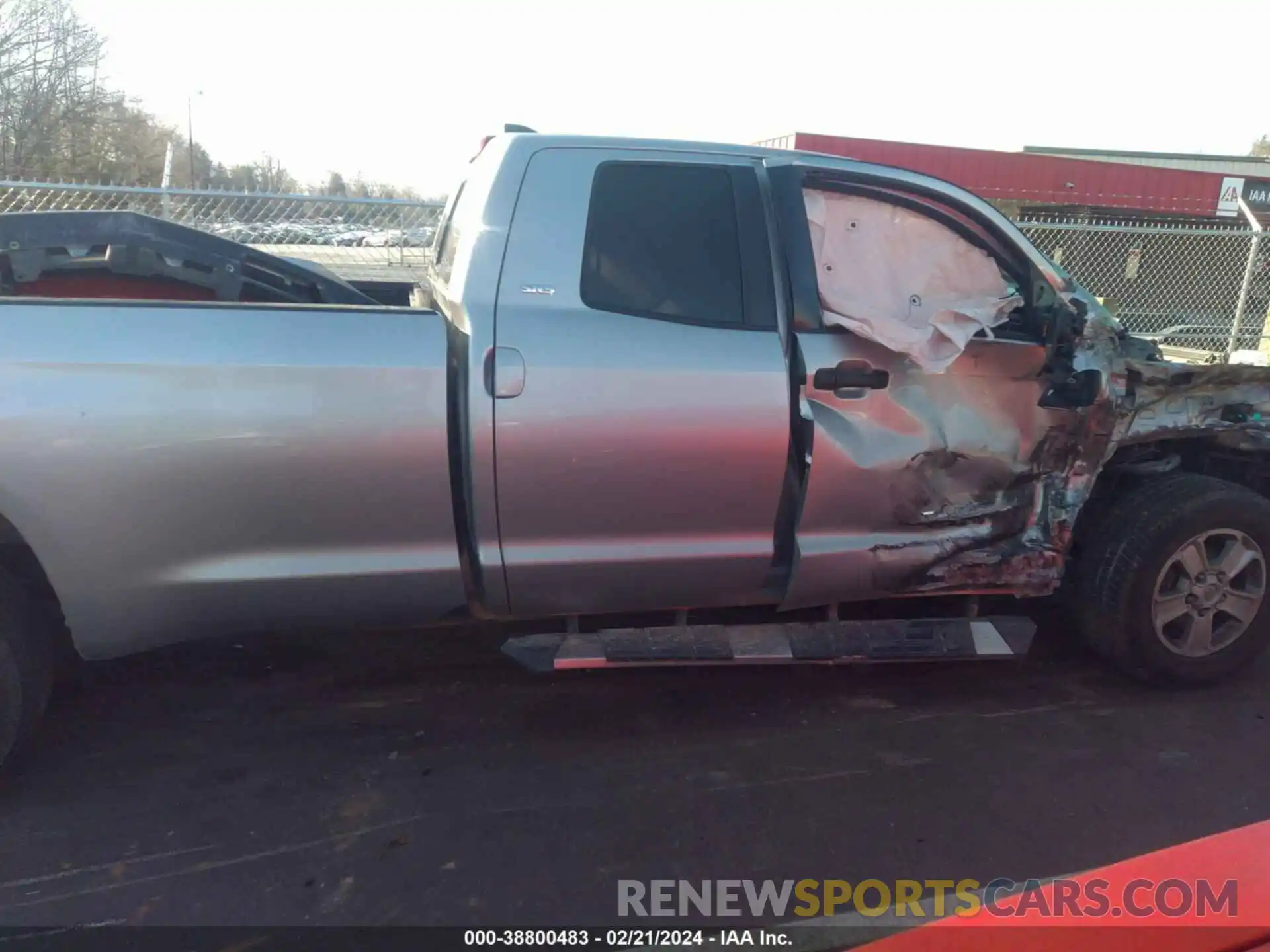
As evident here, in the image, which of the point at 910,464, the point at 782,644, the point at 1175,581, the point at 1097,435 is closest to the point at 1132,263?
the point at 1175,581

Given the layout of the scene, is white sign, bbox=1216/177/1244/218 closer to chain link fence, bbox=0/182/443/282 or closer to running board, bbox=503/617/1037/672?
chain link fence, bbox=0/182/443/282

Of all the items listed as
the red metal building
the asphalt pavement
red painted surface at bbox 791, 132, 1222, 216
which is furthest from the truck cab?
red painted surface at bbox 791, 132, 1222, 216

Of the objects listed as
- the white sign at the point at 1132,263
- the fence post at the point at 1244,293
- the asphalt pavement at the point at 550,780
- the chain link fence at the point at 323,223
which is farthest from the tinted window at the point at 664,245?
the white sign at the point at 1132,263

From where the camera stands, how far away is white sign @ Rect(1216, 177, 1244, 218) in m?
22.5

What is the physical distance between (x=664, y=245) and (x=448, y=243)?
93cm

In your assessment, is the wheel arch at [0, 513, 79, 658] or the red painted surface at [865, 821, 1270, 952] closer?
the red painted surface at [865, 821, 1270, 952]

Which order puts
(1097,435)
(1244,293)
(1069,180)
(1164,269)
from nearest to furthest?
(1097,435) < (1244,293) < (1164,269) < (1069,180)

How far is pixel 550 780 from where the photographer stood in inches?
120

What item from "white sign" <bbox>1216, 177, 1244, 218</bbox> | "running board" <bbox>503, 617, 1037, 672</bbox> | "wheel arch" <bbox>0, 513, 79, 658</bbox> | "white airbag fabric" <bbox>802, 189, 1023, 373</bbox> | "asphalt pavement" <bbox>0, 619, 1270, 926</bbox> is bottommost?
"asphalt pavement" <bbox>0, 619, 1270, 926</bbox>

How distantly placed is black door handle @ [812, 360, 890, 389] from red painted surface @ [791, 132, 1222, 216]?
1875 centimetres

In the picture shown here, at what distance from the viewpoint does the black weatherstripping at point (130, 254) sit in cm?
349

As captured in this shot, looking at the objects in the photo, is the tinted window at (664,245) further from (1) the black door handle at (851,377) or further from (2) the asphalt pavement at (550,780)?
(2) the asphalt pavement at (550,780)

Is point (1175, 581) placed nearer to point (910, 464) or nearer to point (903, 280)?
point (910, 464)

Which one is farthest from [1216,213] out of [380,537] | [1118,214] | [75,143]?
[75,143]
